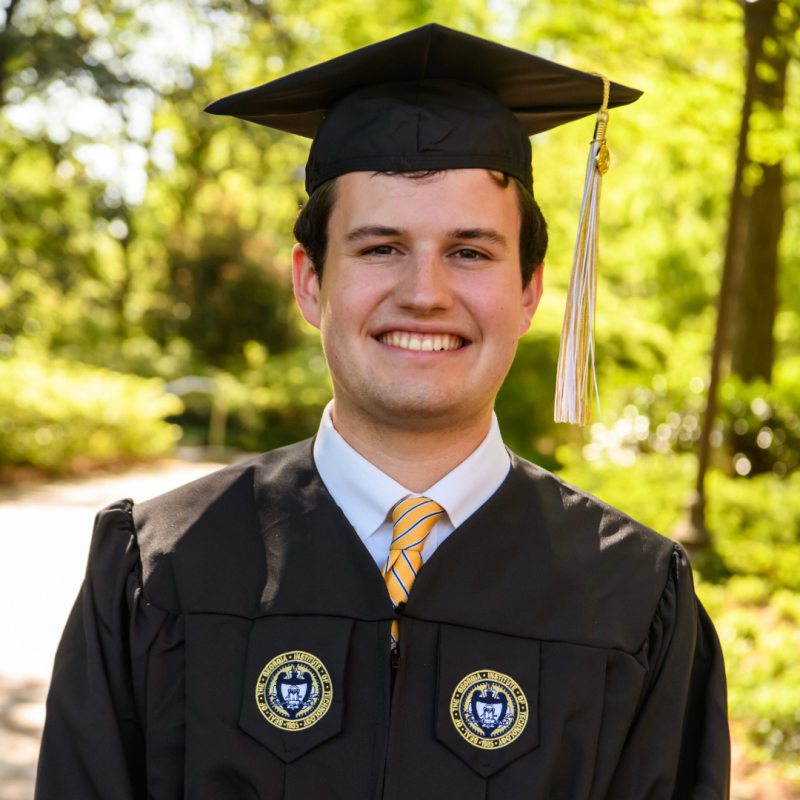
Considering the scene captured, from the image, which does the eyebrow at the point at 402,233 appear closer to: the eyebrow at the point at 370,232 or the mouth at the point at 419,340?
the eyebrow at the point at 370,232

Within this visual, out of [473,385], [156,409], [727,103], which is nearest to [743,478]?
[727,103]

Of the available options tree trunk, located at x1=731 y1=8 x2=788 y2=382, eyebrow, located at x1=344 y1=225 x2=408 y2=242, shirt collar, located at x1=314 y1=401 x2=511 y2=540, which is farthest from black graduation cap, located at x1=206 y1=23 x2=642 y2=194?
tree trunk, located at x1=731 y1=8 x2=788 y2=382

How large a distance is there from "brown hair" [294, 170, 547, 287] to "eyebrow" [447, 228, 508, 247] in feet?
0.38

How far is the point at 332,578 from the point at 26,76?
37.3 ft

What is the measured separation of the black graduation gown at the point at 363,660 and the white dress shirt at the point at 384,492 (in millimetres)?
37

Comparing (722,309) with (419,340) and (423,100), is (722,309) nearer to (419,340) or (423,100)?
(423,100)

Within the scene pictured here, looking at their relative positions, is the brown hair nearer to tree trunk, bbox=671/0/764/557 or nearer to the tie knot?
the tie knot

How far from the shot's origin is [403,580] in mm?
1558

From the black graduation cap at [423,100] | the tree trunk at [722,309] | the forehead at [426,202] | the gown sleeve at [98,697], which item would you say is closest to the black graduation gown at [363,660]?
the gown sleeve at [98,697]

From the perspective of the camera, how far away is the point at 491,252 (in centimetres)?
156

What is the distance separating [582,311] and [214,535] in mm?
873

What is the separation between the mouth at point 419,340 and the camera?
5.02 feet

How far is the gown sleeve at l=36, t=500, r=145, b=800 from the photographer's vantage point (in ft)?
4.77

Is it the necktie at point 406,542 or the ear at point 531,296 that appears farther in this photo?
the ear at point 531,296
